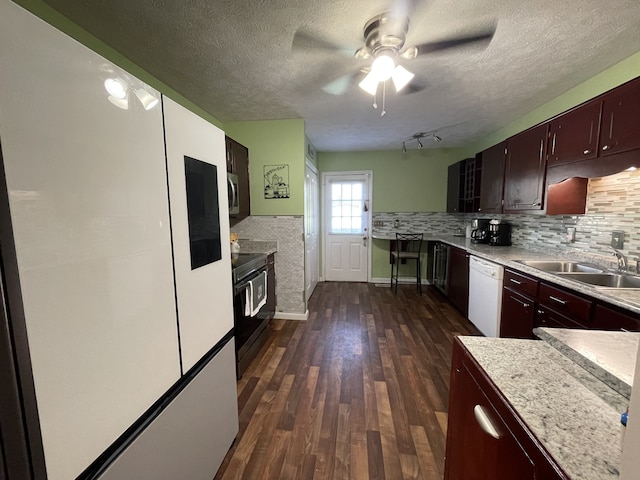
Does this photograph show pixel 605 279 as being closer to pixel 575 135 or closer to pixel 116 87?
pixel 575 135

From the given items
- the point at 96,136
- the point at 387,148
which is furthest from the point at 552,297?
the point at 387,148

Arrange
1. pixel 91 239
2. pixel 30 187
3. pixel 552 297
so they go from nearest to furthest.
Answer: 1. pixel 30 187
2. pixel 91 239
3. pixel 552 297

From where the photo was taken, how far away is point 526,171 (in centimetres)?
256

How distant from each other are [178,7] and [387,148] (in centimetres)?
365

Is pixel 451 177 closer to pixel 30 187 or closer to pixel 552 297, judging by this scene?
pixel 552 297

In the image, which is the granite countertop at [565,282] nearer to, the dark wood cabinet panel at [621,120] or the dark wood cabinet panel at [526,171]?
the dark wood cabinet panel at [526,171]

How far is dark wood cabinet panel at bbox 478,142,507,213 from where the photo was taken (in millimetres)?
2988

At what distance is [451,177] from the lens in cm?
431

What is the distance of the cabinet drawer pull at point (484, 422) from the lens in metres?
0.70

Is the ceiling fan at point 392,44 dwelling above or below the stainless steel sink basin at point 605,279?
above

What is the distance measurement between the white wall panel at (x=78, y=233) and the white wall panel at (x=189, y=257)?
0.35 ft

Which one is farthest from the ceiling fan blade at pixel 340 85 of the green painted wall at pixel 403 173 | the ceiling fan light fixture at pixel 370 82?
the green painted wall at pixel 403 173

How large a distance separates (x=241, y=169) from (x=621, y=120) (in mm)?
3083

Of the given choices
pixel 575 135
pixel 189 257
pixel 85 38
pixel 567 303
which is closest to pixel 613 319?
pixel 567 303
